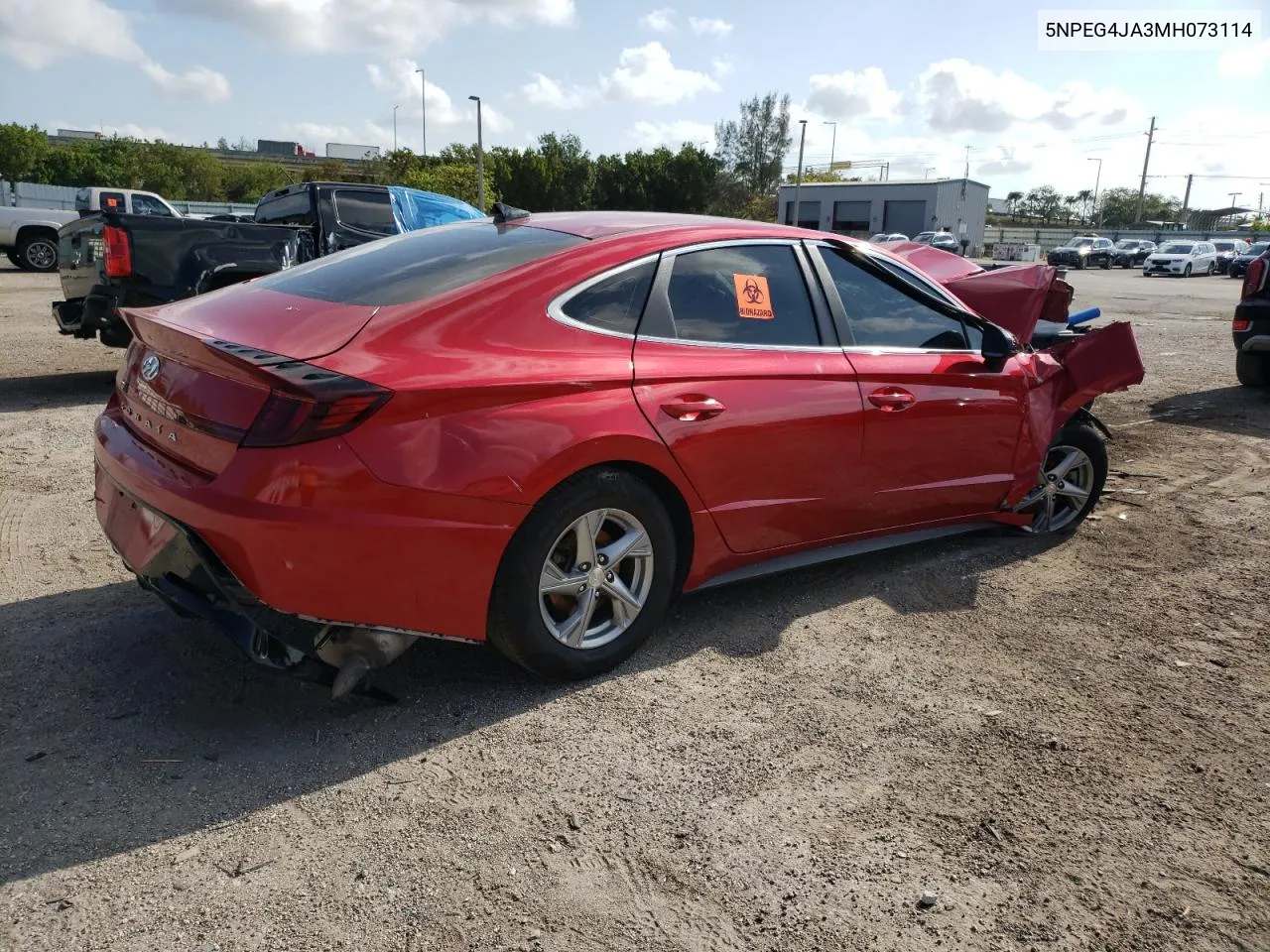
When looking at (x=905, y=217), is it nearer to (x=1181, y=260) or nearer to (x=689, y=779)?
(x=1181, y=260)

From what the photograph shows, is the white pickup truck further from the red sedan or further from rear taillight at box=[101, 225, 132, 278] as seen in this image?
the red sedan

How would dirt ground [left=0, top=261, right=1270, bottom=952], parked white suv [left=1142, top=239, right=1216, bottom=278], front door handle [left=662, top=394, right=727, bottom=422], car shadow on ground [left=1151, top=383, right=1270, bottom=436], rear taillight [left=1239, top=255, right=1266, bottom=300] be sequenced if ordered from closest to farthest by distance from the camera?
1. dirt ground [left=0, top=261, right=1270, bottom=952]
2. front door handle [left=662, top=394, right=727, bottom=422]
3. car shadow on ground [left=1151, top=383, right=1270, bottom=436]
4. rear taillight [left=1239, top=255, right=1266, bottom=300]
5. parked white suv [left=1142, top=239, right=1216, bottom=278]

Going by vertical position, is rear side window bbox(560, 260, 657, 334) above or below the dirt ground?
above

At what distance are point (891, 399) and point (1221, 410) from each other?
6.52m

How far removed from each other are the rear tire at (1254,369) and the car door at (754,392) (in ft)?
25.4

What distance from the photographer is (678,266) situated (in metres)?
3.61

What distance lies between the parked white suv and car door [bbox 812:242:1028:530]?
43.7m

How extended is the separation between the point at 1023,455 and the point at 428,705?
3.14 meters

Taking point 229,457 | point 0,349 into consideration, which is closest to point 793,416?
point 229,457

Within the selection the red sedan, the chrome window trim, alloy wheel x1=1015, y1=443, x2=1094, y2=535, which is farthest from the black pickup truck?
alloy wheel x1=1015, y1=443, x2=1094, y2=535

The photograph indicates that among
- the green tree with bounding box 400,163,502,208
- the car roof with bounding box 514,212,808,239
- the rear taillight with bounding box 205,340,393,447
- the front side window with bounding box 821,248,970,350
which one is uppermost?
the green tree with bounding box 400,163,502,208

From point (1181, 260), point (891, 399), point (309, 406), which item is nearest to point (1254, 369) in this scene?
point (891, 399)

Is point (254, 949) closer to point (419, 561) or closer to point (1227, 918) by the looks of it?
point (419, 561)

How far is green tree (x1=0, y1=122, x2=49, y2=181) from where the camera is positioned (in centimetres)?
7112
